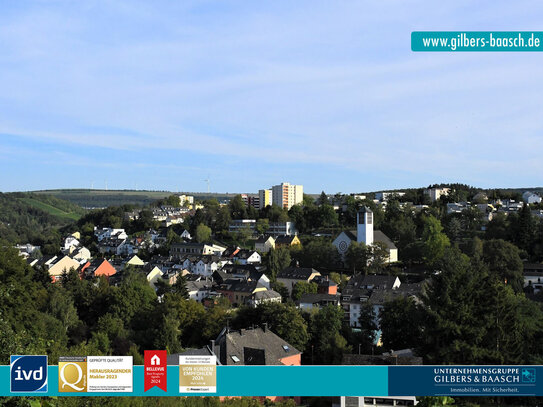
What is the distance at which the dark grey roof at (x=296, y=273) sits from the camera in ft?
117

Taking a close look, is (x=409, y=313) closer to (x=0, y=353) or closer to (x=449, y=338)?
(x=449, y=338)

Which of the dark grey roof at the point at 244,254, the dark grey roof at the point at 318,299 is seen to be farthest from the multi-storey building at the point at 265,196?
the dark grey roof at the point at 318,299

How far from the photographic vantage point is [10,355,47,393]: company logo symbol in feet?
16.8

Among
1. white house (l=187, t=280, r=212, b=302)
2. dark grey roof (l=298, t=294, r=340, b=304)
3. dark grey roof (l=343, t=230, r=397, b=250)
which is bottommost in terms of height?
white house (l=187, t=280, r=212, b=302)

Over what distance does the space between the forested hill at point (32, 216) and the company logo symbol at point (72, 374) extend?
222 ft

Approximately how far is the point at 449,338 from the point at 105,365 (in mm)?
12013

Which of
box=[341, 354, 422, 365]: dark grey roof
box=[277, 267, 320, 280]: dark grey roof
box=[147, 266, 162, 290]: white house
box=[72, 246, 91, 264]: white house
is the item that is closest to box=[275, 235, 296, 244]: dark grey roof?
box=[277, 267, 320, 280]: dark grey roof

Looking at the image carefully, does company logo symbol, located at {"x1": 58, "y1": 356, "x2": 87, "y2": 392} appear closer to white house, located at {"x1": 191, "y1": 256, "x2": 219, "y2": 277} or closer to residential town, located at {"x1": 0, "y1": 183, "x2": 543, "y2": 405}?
residential town, located at {"x1": 0, "y1": 183, "x2": 543, "y2": 405}

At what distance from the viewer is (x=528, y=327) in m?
18.5

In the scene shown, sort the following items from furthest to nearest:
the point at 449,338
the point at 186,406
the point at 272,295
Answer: the point at 272,295
the point at 449,338
the point at 186,406

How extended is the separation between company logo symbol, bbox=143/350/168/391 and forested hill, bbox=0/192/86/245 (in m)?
68.2

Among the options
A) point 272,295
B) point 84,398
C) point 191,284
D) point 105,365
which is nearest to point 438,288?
point 84,398

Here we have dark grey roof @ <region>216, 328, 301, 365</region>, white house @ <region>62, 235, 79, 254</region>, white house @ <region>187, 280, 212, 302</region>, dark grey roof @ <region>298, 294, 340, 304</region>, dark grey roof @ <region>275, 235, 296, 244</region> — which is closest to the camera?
dark grey roof @ <region>216, 328, 301, 365</region>

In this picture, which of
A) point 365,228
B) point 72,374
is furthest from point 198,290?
point 72,374
